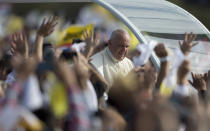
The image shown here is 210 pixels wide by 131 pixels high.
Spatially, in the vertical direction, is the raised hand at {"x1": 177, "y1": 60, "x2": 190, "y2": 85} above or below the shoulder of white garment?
above

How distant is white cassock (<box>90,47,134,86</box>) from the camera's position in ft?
19.6

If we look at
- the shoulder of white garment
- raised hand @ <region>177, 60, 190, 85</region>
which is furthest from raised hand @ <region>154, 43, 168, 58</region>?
the shoulder of white garment

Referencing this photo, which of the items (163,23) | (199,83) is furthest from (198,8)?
(199,83)

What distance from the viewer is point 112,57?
612cm

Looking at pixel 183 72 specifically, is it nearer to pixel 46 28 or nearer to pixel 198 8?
pixel 46 28

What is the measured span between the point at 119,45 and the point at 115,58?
179mm

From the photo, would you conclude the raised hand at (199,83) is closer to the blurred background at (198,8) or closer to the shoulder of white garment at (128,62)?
the shoulder of white garment at (128,62)

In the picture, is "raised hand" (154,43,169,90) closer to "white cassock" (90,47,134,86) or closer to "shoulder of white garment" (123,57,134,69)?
"white cassock" (90,47,134,86)

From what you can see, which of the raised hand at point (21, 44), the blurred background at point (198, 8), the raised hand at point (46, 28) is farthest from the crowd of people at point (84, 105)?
the blurred background at point (198, 8)

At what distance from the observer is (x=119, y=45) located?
19.9 ft

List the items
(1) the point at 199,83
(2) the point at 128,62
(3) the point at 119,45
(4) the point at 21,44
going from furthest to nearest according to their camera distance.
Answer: (2) the point at 128,62
(3) the point at 119,45
(1) the point at 199,83
(4) the point at 21,44

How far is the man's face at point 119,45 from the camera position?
19.7ft

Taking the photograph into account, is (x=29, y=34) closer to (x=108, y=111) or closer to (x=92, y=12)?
(x=92, y=12)

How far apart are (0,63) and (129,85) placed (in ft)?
8.08
